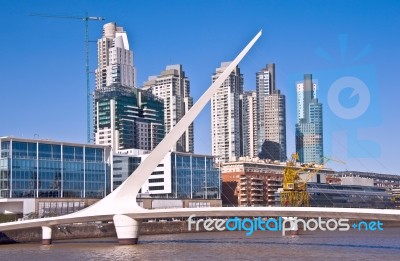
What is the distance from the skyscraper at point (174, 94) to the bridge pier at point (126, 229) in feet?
268

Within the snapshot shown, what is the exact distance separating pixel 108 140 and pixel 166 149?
74402mm

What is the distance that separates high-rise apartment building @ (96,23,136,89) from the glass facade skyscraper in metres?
61.9

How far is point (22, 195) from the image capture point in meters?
49.1

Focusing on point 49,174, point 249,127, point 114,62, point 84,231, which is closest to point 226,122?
point 249,127

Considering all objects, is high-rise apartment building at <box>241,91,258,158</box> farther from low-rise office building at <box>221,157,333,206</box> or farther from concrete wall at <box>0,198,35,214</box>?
concrete wall at <box>0,198,35,214</box>

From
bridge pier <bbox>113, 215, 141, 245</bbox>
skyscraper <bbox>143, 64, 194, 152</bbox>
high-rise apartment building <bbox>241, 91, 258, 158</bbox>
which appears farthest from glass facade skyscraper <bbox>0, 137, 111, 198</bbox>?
high-rise apartment building <bbox>241, 91, 258, 158</bbox>

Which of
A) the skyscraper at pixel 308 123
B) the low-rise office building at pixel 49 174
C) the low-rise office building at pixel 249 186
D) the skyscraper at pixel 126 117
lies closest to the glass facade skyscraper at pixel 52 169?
the low-rise office building at pixel 49 174

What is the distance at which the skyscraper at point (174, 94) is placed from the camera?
11769cm

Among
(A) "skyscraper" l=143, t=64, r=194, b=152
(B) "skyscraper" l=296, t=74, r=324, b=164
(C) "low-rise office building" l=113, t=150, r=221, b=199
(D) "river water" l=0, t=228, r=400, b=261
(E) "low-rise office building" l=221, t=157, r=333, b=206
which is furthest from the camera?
(A) "skyscraper" l=143, t=64, r=194, b=152

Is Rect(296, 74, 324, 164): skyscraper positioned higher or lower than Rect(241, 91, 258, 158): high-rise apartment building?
lower

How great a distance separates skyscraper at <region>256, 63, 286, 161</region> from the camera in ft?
387

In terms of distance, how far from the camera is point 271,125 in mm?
120000

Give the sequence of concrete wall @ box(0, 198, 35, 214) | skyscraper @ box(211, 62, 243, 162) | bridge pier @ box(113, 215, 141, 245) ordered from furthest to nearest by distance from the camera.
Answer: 1. skyscraper @ box(211, 62, 243, 162)
2. concrete wall @ box(0, 198, 35, 214)
3. bridge pier @ box(113, 215, 141, 245)

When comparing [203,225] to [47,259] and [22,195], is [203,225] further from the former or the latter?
[47,259]
